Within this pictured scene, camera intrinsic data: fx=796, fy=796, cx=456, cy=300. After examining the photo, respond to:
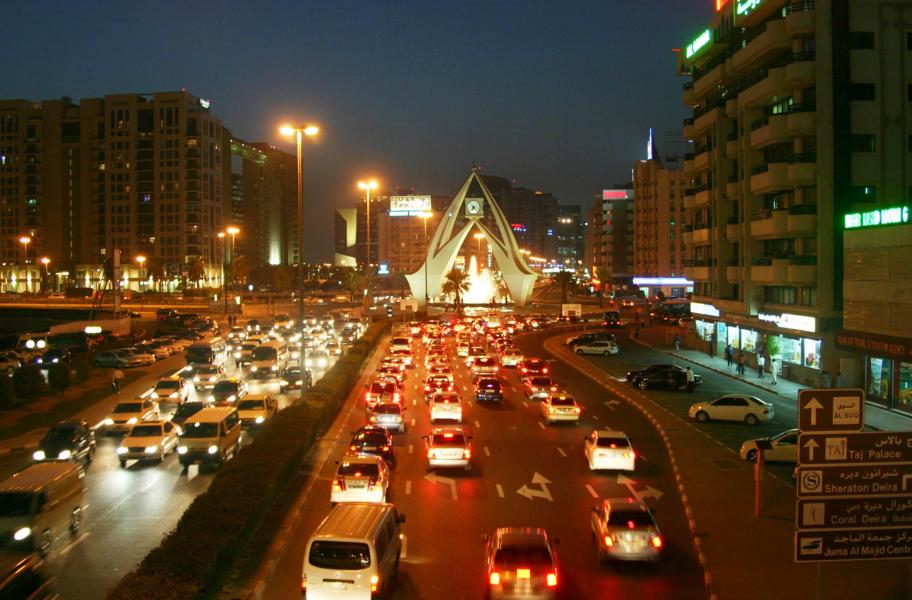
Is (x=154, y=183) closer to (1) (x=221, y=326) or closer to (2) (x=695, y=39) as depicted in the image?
(1) (x=221, y=326)

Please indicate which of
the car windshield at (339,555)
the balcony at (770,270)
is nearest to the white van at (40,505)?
the car windshield at (339,555)

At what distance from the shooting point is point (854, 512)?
9000 millimetres

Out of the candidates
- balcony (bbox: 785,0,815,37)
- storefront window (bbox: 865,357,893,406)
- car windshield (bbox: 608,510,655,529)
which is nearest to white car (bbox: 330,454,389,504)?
car windshield (bbox: 608,510,655,529)

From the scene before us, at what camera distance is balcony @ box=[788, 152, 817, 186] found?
37.4 meters

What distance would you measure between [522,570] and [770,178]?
3363 centimetres

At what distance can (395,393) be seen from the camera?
30641 mm

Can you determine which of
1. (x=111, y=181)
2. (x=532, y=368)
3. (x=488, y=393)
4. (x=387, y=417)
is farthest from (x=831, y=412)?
(x=111, y=181)

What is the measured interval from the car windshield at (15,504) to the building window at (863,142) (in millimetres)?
35370

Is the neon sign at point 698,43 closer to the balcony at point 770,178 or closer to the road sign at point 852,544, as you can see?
the balcony at point 770,178

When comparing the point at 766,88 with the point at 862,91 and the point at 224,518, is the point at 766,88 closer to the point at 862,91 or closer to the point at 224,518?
the point at 862,91

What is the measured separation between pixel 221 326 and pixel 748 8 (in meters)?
50.3

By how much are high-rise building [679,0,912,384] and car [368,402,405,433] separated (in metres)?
19.8

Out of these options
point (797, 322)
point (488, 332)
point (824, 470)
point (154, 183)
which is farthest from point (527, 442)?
point (154, 183)

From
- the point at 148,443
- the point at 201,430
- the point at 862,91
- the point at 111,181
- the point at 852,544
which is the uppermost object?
the point at 111,181
